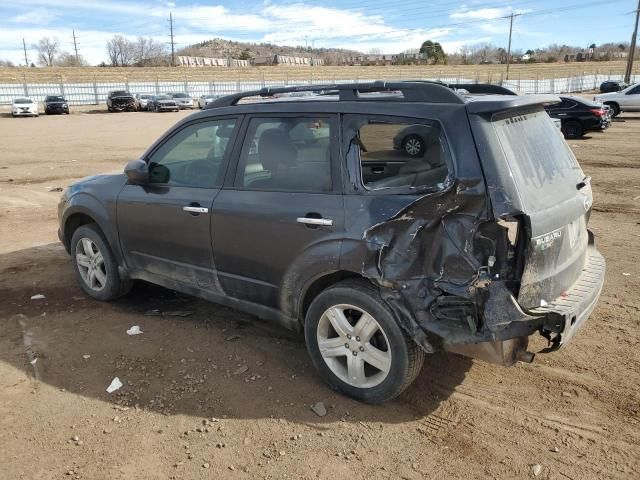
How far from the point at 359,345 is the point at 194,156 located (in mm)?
2103

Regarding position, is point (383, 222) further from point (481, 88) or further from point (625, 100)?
point (625, 100)

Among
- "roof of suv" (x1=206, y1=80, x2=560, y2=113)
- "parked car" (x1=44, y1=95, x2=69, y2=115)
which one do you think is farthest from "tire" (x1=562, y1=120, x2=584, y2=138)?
"parked car" (x1=44, y1=95, x2=69, y2=115)

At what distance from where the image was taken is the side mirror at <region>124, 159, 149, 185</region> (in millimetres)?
4387

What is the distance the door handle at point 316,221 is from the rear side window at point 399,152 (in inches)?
12.6

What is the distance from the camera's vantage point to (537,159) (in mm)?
3225

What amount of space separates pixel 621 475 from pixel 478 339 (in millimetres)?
966

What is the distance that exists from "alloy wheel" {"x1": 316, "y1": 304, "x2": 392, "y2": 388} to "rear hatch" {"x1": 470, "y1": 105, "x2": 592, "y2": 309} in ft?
2.88

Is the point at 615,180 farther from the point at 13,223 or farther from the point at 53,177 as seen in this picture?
the point at 53,177

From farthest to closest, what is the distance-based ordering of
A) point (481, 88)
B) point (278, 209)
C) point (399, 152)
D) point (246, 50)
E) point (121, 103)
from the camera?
1. point (246, 50)
2. point (121, 103)
3. point (481, 88)
4. point (399, 152)
5. point (278, 209)

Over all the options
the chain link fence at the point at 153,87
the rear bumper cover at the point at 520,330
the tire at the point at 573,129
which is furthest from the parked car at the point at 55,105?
the rear bumper cover at the point at 520,330

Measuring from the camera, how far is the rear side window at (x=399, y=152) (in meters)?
3.12

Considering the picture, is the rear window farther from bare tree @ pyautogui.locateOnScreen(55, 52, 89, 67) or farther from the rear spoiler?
bare tree @ pyautogui.locateOnScreen(55, 52, 89, 67)

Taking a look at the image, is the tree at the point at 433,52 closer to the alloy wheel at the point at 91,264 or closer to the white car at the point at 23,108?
the white car at the point at 23,108

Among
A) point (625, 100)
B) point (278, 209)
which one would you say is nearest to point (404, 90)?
point (278, 209)
